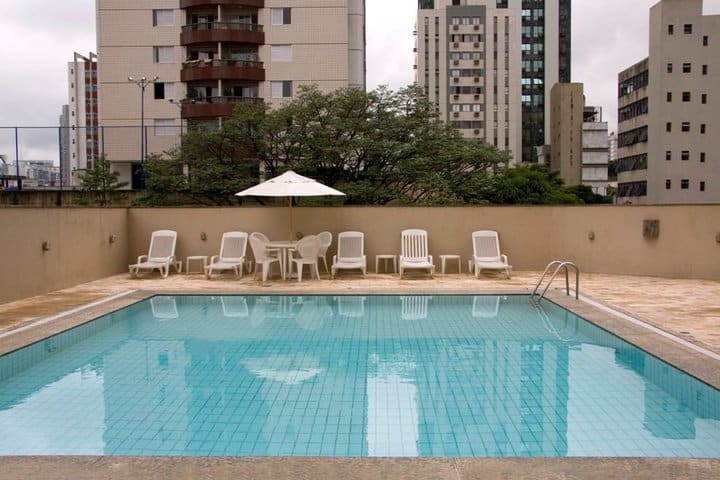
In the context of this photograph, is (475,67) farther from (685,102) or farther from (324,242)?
(324,242)

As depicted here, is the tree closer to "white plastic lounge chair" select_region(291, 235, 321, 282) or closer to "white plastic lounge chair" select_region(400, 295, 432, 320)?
"white plastic lounge chair" select_region(291, 235, 321, 282)

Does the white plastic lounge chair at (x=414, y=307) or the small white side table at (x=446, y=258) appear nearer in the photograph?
the white plastic lounge chair at (x=414, y=307)

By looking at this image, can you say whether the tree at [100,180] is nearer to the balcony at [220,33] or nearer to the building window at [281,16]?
the balcony at [220,33]

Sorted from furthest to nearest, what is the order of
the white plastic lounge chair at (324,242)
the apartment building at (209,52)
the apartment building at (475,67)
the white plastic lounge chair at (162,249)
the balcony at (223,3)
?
1. the apartment building at (475,67)
2. the apartment building at (209,52)
3. the balcony at (223,3)
4. the white plastic lounge chair at (162,249)
5. the white plastic lounge chair at (324,242)

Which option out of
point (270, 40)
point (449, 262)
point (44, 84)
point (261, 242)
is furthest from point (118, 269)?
point (44, 84)

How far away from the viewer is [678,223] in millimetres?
12734

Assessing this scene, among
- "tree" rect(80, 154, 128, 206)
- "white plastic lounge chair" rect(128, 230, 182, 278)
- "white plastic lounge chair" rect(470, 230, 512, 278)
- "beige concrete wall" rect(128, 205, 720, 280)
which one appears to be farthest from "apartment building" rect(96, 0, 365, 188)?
"white plastic lounge chair" rect(470, 230, 512, 278)

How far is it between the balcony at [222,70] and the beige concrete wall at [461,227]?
3094cm

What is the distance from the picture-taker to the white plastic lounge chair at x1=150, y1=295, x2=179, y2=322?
31.0ft

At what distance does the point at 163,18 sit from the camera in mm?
44500

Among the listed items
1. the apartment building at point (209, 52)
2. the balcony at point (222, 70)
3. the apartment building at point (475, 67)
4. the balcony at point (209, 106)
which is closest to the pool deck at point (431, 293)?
the balcony at point (209, 106)

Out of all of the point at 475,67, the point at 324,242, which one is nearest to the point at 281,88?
the point at 324,242

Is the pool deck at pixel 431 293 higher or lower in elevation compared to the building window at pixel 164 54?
lower

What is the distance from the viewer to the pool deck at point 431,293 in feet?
11.6
